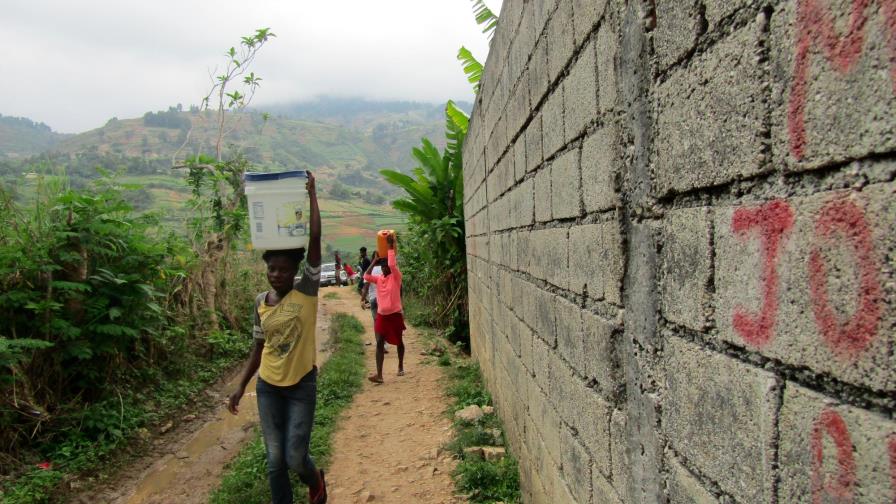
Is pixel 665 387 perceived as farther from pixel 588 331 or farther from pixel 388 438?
pixel 388 438

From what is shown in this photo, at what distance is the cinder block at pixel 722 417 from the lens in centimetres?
92

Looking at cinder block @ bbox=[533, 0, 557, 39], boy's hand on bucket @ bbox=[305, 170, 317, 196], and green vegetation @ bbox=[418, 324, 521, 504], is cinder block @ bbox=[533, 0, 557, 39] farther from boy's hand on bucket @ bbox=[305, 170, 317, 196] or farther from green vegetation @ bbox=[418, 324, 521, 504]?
green vegetation @ bbox=[418, 324, 521, 504]

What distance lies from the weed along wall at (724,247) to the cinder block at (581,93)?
0.01 meters

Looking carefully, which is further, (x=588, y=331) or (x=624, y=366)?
(x=588, y=331)

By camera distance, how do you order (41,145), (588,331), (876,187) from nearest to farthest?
(876,187)
(588,331)
(41,145)

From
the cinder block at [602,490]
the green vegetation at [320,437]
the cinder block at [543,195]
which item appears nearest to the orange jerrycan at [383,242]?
the green vegetation at [320,437]

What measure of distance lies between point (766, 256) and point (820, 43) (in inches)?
12.4

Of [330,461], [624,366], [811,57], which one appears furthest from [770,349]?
[330,461]

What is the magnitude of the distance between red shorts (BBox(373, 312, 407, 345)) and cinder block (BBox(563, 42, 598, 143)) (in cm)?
544

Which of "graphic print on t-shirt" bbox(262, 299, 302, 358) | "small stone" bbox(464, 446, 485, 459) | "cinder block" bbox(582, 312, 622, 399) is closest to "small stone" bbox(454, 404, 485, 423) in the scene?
"small stone" bbox(464, 446, 485, 459)

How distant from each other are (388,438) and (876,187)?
5243mm

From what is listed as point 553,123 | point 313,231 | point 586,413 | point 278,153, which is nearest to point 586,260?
point 586,413

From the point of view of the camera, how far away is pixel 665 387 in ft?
4.33

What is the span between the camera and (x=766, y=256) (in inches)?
35.9
